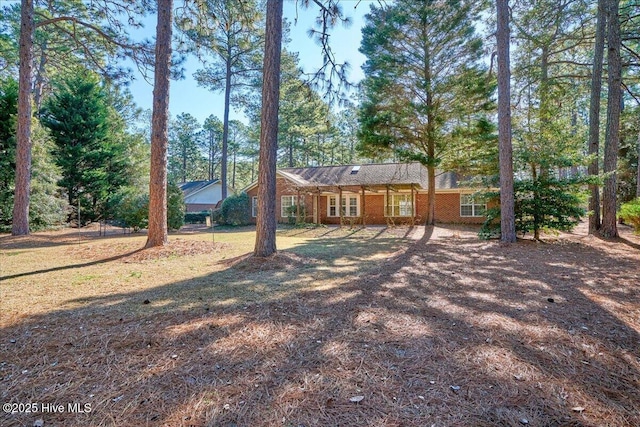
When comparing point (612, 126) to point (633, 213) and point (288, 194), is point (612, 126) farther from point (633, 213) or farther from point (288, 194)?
point (288, 194)

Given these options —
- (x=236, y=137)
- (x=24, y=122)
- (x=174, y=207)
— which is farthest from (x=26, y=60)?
(x=236, y=137)

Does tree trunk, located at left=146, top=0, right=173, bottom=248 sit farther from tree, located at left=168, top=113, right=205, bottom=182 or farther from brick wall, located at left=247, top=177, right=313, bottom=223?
tree, located at left=168, top=113, right=205, bottom=182

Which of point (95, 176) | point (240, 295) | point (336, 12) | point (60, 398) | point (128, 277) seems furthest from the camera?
point (95, 176)

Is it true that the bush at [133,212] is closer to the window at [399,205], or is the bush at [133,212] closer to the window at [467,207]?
the window at [399,205]

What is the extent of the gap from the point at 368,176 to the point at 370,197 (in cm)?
157

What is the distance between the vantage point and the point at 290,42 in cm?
1928

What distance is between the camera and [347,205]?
2136 centimetres

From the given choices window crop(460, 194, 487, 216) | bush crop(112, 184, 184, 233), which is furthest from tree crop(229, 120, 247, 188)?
window crop(460, 194, 487, 216)

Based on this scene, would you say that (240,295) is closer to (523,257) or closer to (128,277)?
(128,277)

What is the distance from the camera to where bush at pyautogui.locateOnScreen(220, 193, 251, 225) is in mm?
20047

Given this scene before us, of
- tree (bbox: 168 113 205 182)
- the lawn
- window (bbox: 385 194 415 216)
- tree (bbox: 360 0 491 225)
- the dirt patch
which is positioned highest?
tree (bbox: 168 113 205 182)

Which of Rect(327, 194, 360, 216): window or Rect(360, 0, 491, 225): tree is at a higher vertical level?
Rect(360, 0, 491, 225): tree

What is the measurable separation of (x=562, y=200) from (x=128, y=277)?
37.3 feet

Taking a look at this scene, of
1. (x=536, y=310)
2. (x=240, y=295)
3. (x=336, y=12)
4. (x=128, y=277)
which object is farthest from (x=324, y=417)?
(x=336, y=12)
